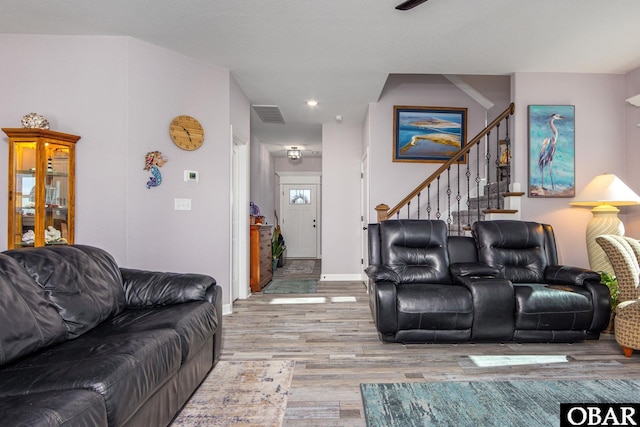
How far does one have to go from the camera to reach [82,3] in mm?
2730

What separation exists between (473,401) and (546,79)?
3.80 meters

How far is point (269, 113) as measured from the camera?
5.47 metres

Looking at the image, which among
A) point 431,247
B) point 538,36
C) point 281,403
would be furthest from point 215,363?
point 538,36

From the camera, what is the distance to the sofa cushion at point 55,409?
948 mm

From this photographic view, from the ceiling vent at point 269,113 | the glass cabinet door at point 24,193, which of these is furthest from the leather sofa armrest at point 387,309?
the ceiling vent at point 269,113

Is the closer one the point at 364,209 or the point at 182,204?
the point at 182,204

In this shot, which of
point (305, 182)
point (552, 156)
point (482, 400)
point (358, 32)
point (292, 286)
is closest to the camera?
point (482, 400)

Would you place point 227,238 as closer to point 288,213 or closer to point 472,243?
point 472,243

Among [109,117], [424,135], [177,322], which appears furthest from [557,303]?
[109,117]

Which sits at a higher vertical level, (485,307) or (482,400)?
(485,307)

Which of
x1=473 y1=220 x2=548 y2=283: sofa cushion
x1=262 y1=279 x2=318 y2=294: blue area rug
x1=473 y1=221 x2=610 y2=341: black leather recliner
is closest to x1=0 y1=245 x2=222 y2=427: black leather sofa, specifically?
x1=473 y1=221 x2=610 y2=341: black leather recliner

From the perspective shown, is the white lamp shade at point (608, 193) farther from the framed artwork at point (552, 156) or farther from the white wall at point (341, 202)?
the white wall at point (341, 202)

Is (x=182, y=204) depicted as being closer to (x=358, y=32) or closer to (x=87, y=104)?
(x=87, y=104)

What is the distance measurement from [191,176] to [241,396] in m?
2.39
